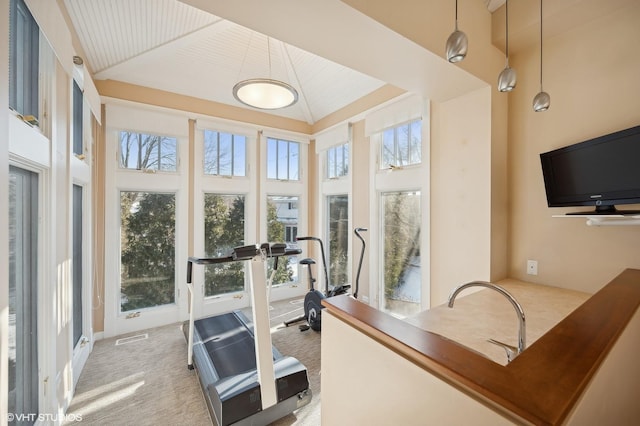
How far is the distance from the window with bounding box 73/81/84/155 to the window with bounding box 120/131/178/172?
0.80 meters

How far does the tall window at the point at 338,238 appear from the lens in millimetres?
4379

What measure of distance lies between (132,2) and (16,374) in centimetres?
298

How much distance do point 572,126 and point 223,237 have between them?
4.27 metres

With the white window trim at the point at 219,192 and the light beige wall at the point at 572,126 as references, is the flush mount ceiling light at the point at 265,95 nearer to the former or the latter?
the white window trim at the point at 219,192

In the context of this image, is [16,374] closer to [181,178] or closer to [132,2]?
[181,178]

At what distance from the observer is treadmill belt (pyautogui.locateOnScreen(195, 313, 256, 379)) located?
2.41 metres

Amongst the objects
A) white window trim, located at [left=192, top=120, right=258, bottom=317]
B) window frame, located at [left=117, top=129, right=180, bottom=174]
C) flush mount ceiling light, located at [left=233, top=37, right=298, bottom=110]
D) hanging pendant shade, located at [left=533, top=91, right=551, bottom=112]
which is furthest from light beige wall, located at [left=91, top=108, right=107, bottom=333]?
hanging pendant shade, located at [left=533, top=91, right=551, bottom=112]

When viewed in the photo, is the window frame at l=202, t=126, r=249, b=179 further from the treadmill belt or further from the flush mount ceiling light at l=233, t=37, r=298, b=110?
the treadmill belt

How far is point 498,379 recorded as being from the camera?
1.92 ft

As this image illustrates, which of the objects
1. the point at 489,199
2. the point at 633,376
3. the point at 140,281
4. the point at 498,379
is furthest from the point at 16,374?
the point at 489,199

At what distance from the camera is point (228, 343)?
111 inches

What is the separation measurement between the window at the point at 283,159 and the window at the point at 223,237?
0.76 meters

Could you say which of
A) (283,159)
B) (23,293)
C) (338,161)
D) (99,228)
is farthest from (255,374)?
(283,159)

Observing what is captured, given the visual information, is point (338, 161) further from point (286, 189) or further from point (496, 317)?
point (496, 317)
